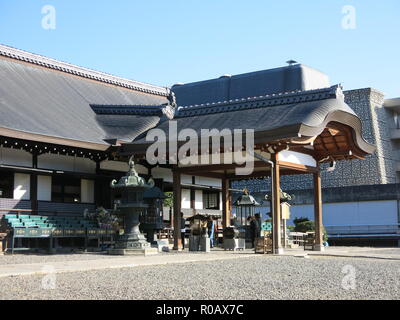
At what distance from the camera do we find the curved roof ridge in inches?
909

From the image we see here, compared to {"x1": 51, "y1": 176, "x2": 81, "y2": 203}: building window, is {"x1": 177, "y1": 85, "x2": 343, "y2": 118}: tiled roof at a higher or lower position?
higher

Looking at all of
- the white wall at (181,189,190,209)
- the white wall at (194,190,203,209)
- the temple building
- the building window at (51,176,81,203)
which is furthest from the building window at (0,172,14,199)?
the white wall at (194,190,203,209)

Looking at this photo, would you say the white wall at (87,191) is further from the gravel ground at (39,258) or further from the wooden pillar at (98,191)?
the gravel ground at (39,258)

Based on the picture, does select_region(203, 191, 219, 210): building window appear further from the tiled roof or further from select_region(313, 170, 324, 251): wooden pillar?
select_region(313, 170, 324, 251): wooden pillar

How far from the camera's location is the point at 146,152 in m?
19.5

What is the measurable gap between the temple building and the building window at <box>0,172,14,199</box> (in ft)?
0.10

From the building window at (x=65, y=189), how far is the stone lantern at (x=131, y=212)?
3506 millimetres

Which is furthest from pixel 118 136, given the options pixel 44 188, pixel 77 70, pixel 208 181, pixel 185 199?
pixel 208 181

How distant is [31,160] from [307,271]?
11.1 metres

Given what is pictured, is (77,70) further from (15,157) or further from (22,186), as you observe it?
(22,186)

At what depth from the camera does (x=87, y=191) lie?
21469 mm

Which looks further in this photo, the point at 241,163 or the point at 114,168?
the point at 114,168
